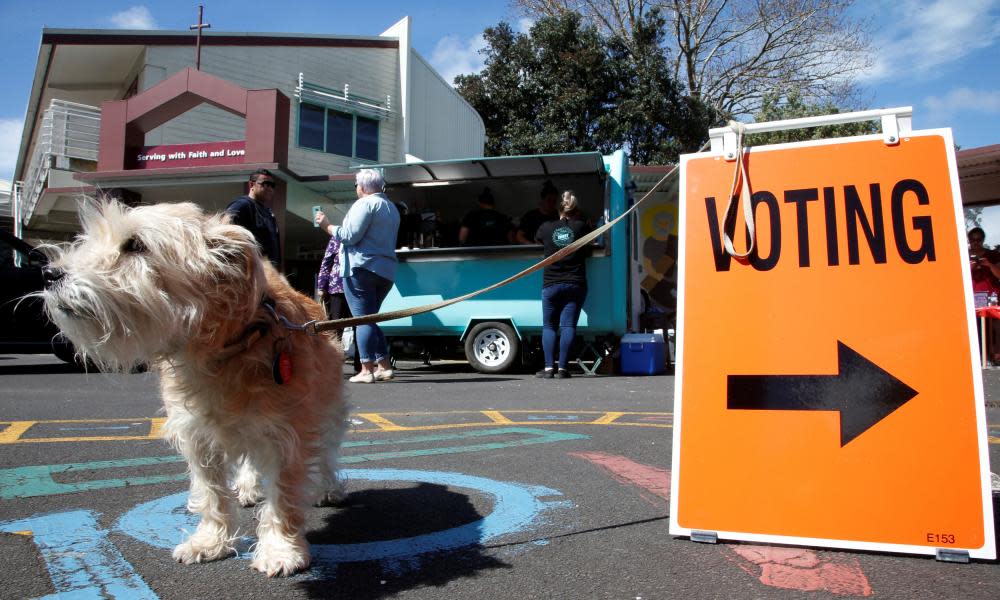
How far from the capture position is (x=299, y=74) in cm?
1912

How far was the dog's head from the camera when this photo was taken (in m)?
2.02

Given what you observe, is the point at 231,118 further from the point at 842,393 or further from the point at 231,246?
the point at 842,393

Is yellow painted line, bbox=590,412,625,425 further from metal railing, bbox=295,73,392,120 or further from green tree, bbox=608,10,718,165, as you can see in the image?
green tree, bbox=608,10,718,165

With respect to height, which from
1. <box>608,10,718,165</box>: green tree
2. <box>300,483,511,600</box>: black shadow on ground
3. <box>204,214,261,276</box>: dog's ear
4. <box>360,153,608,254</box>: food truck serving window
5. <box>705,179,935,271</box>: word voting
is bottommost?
<box>300,483,511,600</box>: black shadow on ground

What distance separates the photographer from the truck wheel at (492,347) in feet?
32.6

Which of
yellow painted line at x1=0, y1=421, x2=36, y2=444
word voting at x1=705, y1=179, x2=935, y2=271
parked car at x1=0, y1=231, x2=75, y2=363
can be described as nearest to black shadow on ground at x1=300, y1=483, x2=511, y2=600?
word voting at x1=705, y1=179, x2=935, y2=271

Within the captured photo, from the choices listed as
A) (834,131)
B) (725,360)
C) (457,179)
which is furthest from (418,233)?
(834,131)

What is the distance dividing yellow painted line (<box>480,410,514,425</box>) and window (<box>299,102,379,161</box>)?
1492 centimetres

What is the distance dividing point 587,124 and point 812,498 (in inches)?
893

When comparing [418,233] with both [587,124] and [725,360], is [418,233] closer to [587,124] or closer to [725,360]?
[725,360]

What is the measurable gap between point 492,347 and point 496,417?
419cm

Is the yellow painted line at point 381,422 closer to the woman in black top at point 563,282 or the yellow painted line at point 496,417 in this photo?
the yellow painted line at point 496,417

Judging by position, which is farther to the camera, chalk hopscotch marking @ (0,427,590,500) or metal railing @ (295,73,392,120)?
metal railing @ (295,73,392,120)

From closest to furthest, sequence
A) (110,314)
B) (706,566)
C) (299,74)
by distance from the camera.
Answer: (110,314) → (706,566) → (299,74)
